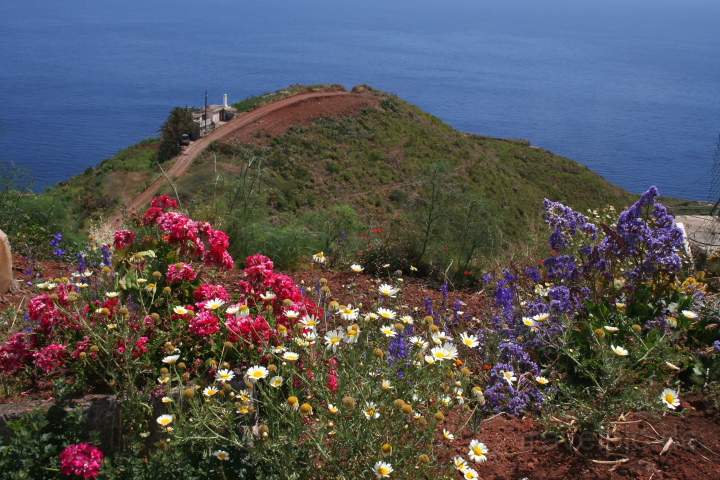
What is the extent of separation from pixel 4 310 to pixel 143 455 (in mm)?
2173

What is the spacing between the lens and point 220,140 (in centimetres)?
3197

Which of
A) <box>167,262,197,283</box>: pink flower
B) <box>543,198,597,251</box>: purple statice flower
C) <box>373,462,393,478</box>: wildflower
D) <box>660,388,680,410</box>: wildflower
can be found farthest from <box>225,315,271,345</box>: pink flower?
<box>543,198,597,251</box>: purple statice flower

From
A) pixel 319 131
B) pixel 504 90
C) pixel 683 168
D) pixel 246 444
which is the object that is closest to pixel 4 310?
pixel 246 444

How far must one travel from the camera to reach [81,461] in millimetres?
2736

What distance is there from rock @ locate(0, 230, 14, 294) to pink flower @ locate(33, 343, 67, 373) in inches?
78.5

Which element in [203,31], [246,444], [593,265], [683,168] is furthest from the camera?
[203,31]

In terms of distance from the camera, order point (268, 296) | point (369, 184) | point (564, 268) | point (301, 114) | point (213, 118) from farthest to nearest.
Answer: point (213, 118)
point (301, 114)
point (369, 184)
point (564, 268)
point (268, 296)

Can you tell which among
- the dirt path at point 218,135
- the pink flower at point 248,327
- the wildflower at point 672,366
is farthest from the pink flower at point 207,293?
the dirt path at point 218,135

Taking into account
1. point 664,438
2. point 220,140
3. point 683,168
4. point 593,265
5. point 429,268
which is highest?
point 593,265

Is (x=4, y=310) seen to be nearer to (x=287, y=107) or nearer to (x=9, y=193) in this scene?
(x=9, y=193)

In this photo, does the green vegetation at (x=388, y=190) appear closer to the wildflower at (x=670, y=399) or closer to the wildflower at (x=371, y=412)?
the wildflower at (x=670, y=399)

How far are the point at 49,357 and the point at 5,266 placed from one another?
2099 mm

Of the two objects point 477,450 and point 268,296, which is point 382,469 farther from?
point 268,296

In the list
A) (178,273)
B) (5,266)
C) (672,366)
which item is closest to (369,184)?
(5,266)
